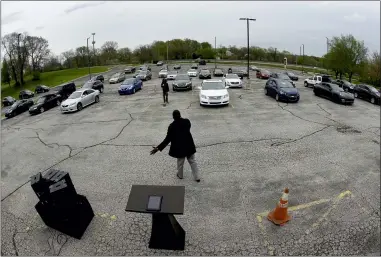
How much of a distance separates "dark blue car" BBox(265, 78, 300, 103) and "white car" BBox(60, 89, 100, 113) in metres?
13.0

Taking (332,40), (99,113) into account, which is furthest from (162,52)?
(99,113)

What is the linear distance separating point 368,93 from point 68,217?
2120 cm

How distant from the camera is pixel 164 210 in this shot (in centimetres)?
441

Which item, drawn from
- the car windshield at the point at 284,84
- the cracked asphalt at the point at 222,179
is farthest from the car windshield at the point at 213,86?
the car windshield at the point at 284,84

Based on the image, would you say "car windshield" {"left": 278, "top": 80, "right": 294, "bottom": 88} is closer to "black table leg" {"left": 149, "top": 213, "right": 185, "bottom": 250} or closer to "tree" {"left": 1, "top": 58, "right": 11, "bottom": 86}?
"black table leg" {"left": 149, "top": 213, "right": 185, "bottom": 250}

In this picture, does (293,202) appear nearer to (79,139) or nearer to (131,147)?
(131,147)

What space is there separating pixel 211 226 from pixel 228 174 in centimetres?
233

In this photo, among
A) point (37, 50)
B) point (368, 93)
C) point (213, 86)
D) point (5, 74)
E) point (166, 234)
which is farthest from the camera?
point (37, 50)

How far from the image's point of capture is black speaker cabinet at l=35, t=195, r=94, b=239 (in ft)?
17.1

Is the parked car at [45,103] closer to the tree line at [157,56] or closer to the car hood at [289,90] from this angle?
the car hood at [289,90]

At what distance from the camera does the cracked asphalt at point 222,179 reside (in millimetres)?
5137

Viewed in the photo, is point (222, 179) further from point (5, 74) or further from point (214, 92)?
point (5, 74)

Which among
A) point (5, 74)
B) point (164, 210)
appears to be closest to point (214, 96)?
point (164, 210)

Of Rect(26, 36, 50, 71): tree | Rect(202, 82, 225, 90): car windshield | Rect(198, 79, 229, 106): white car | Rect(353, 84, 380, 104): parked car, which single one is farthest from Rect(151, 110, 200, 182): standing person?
Rect(26, 36, 50, 71): tree
